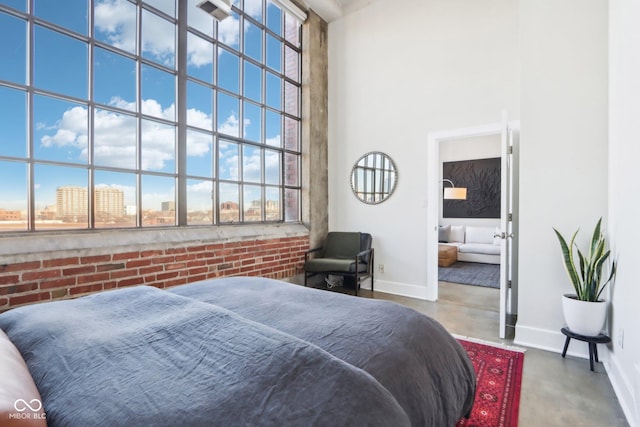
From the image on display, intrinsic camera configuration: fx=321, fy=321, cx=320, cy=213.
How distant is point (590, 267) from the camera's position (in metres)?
2.28

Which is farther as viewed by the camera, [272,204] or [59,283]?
[272,204]

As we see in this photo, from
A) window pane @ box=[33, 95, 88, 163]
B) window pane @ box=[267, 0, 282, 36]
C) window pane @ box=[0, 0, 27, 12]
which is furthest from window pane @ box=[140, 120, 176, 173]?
window pane @ box=[267, 0, 282, 36]

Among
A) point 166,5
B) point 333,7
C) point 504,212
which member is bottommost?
point 504,212

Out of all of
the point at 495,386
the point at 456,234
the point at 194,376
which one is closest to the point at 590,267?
the point at 495,386

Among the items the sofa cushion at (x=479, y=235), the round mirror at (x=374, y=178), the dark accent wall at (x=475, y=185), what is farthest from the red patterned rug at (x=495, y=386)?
the dark accent wall at (x=475, y=185)

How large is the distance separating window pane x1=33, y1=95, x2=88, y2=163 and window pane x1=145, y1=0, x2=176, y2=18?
121cm

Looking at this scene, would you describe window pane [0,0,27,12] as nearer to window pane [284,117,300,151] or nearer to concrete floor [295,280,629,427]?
window pane [284,117,300,151]

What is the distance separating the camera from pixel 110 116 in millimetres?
2672

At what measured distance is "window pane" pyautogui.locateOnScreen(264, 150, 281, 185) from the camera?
4.12m

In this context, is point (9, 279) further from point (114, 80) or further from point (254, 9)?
point (254, 9)

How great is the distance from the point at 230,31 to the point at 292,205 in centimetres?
225

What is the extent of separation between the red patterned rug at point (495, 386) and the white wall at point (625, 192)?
522 mm

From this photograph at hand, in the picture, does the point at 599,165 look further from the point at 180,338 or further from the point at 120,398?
the point at 120,398

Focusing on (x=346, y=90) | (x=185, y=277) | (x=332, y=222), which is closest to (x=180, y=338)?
(x=185, y=277)
